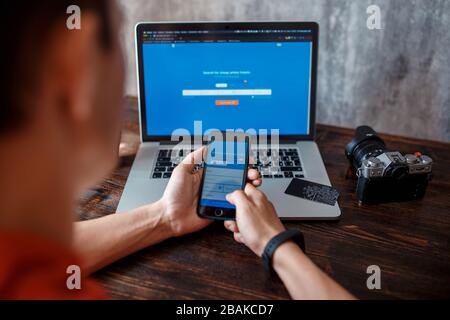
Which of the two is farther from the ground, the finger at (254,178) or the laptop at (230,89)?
the laptop at (230,89)

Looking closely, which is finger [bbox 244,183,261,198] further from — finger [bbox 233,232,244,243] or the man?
the man

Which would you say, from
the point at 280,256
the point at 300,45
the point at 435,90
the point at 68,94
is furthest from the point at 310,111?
the point at 68,94

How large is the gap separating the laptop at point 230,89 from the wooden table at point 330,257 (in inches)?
5.9

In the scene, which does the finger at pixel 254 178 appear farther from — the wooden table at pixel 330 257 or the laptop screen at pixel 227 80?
the laptop screen at pixel 227 80

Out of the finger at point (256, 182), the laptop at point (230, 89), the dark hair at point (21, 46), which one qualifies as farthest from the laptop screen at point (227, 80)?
the dark hair at point (21, 46)

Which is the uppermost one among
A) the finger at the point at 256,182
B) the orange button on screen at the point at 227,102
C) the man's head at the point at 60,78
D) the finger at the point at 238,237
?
the man's head at the point at 60,78

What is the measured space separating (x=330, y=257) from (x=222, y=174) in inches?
11.3

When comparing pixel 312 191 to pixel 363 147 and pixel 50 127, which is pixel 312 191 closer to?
pixel 363 147

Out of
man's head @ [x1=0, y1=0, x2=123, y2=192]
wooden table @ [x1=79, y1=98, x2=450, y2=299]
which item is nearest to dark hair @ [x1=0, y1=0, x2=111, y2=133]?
man's head @ [x1=0, y1=0, x2=123, y2=192]

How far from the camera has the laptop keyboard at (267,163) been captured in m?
1.17

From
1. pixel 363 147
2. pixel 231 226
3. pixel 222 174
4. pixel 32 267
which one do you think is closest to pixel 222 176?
pixel 222 174

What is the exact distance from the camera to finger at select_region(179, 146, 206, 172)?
107cm

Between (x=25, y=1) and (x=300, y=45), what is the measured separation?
0.86 meters

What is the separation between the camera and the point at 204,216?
1003mm
